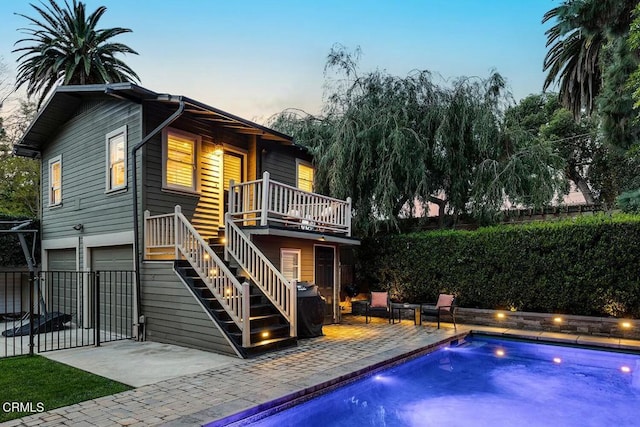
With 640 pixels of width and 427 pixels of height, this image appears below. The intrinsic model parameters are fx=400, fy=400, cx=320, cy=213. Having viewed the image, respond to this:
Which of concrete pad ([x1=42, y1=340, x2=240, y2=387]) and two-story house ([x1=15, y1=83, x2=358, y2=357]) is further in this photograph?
two-story house ([x1=15, y1=83, x2=358, y2=357])

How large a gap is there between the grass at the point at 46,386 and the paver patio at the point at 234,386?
23cm

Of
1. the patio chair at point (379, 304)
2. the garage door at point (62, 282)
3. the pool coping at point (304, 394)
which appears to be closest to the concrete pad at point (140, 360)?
the pool coping at point (304, 394)

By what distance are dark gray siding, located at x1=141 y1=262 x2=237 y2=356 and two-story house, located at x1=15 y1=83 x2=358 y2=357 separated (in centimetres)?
2

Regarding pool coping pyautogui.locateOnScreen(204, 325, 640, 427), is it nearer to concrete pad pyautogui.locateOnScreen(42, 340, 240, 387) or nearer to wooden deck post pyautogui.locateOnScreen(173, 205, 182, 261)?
concrete pad pyautogui.locateOnScreen(42, 340, 240, 387)

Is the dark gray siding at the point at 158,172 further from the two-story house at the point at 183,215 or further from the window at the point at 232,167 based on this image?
the window at the point at 232,167

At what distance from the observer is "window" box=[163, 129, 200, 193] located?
8.96 m

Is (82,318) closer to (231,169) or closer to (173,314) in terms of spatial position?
(173,314)

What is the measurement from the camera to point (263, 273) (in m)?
8.02

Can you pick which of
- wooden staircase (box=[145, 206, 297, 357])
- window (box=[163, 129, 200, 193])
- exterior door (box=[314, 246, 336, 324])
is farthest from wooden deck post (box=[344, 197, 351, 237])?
window (box=[163, 129, 200, 193])

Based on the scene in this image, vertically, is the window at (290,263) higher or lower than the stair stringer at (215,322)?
higher

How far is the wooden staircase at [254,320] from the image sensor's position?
6.86 meters

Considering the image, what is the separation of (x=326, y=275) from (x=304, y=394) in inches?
232

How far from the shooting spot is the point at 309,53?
558 inches

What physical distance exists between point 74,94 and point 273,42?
7856 mm
